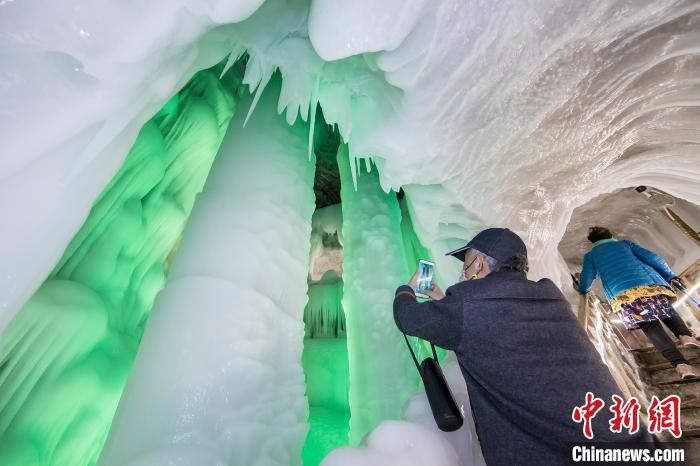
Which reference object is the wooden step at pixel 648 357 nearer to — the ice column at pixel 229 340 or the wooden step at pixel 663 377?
the wooden step at pixel 663 377

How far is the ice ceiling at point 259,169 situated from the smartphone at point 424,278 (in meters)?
0.54

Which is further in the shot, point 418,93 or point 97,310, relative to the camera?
point 97,310

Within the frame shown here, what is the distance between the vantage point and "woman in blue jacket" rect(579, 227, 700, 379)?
245 centimetres

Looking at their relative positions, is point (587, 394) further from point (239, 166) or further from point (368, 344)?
point (239, 166)

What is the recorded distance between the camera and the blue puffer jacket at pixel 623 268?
101 inches

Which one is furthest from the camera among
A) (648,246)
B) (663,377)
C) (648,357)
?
(648,246)

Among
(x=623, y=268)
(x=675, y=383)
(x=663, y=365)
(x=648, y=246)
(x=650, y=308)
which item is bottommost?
(x=675, y=383)

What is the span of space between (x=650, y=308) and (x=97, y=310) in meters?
3.74

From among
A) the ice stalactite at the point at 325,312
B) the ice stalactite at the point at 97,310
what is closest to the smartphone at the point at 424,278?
the ice stalactite at the point at 97,310

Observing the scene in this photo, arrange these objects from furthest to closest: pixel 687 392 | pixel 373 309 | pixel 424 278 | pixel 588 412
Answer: pixel 687 392 → pixel 373 309 → pixel 424 278 → pixel 588 412

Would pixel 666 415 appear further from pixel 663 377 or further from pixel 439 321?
pixel 663 377

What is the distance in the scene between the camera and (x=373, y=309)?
2.25 meters

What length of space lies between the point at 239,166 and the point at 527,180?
5.46 feet

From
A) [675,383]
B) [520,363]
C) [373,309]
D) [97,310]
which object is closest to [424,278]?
[520,363]
